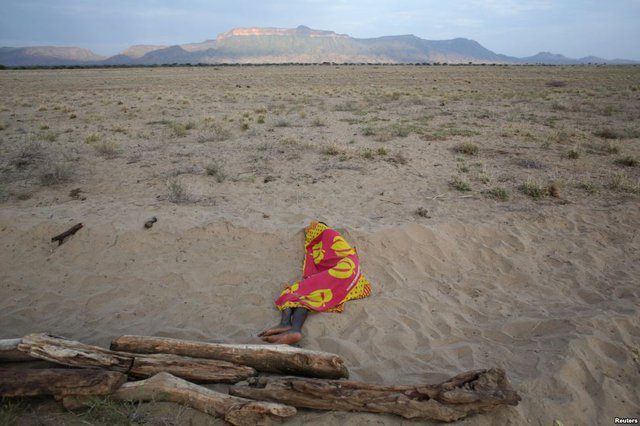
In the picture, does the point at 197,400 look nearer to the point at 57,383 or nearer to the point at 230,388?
the point at 230,388

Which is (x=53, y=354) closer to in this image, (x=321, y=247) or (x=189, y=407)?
(x=189, y=407)

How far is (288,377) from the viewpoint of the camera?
2742 mm

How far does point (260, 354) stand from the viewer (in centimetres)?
293

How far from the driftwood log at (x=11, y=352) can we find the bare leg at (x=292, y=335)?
1.80 m

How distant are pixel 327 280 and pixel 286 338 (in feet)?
2.75

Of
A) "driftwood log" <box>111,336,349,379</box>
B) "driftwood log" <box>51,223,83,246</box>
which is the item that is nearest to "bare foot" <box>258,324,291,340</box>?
"driftwood log" <box>111,336,349,379</box>

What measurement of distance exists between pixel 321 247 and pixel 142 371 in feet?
7.52

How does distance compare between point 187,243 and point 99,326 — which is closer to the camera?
point 99,326

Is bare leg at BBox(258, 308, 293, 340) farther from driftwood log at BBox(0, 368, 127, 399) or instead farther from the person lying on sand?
driftwood log at BBox(0, 368, 127, 399)

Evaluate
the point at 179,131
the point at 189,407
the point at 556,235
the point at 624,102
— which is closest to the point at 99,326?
the point at 189,407

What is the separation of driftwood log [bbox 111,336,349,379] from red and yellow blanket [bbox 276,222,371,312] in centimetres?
98

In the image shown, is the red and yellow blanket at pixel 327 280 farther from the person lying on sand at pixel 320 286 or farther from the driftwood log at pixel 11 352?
the driftwood log at pixel 11 352

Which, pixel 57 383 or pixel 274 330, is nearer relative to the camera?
pixel 57 383

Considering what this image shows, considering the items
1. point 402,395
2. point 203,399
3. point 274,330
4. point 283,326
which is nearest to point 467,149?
point 283,326
